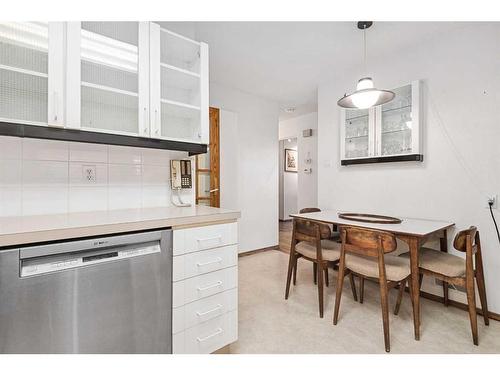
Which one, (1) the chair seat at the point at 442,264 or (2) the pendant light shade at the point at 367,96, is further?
(2) the pendant light shade at the point at 367,96

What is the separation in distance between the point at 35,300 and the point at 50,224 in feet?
1.04

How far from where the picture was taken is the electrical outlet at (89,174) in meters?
1.58

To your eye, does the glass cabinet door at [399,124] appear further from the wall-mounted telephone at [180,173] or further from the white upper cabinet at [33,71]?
the white upper cabinet at [33,71]

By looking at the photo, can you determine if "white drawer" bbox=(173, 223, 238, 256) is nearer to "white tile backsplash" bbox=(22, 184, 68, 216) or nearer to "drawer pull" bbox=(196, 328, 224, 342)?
"drawer pull" bbox=(196, 328, 224, 342)

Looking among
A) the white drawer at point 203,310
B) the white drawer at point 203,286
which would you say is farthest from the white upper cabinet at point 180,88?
the white drawer at point 203,310

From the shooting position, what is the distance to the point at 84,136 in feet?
4.41

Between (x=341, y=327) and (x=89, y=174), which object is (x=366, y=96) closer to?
(x=341, y=327)

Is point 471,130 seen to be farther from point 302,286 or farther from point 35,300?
point 35,300

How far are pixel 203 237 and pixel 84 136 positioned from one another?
0.87 metres

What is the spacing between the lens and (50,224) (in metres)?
1.10

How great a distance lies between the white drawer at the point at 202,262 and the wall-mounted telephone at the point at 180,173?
711 millimetres

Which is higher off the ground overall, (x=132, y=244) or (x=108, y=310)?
(x=132, y=244)

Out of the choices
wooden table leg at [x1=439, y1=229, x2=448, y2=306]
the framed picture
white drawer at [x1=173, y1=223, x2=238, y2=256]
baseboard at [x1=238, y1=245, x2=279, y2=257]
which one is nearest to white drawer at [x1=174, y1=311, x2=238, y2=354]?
white drawer at [x1=173, y1=223, x2=238, y2=256]

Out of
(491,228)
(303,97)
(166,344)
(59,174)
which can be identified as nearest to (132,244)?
(166,344)
